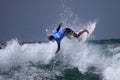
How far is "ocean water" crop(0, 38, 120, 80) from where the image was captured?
15.9 metres

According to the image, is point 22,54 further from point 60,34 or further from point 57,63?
point 60,34

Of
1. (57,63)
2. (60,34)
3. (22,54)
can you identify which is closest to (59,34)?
(60,34)

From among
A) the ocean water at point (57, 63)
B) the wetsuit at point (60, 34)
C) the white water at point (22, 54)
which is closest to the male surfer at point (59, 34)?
the wetsuit at point (60, 34)

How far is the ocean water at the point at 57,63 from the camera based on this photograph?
1588 cm

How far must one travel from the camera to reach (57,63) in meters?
19.2

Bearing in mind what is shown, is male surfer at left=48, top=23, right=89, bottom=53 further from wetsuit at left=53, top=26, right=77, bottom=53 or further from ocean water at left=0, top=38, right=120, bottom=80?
ocean water at left=0, top=38, right=120, bottom=80

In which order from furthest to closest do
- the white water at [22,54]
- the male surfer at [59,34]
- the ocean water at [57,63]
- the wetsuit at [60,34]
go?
the white water at [22,54] → the wetsuit at [60,34] → the male surfer at [59,34] → the ocean water at [57,63]

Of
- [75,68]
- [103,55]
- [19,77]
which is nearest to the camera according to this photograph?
[19,77]

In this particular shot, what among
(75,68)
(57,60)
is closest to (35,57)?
(57,60)

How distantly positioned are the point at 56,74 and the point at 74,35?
414 centimetres

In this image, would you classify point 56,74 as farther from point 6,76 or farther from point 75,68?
point 6,76

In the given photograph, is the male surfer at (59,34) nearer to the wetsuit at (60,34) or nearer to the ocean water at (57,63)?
the wetsuit at (60,34)

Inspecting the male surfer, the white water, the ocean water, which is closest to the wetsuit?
the male surfer

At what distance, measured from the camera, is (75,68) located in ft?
58.1
